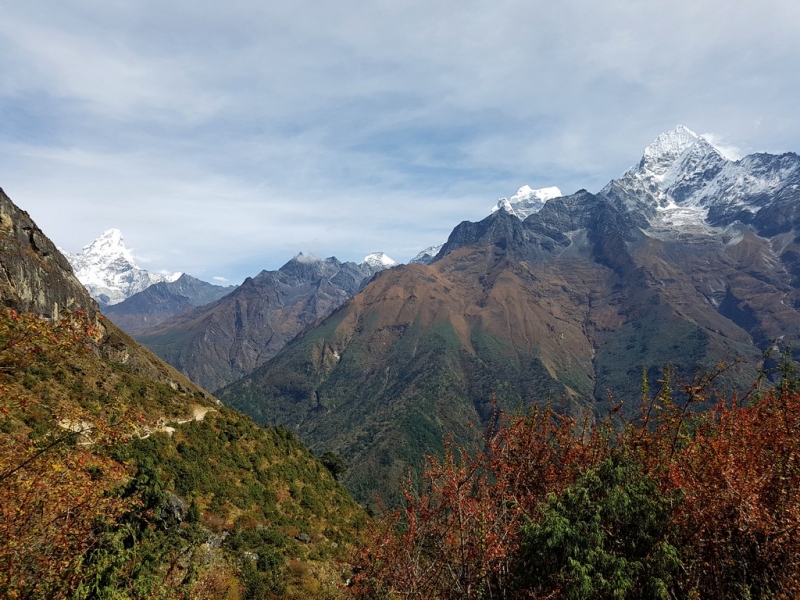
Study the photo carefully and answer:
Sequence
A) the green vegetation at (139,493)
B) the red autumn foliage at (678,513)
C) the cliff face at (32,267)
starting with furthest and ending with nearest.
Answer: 1. the cliff face at (32,267)
2. the red autumn foliage at (678,513)
3. the green vegetation at (139,493)

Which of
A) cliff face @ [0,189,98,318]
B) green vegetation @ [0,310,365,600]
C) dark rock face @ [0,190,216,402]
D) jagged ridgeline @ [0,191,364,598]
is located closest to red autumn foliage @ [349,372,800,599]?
jagged ridgeline @ [0,191,364,598]

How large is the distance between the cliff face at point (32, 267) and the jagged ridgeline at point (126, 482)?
40cm

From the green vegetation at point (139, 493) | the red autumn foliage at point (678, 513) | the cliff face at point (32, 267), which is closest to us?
the green vegetation at point (139, 493)

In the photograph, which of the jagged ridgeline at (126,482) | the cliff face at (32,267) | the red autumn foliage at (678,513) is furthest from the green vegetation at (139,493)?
the cliff face at (32,267)

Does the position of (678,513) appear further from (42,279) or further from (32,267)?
(42,279)

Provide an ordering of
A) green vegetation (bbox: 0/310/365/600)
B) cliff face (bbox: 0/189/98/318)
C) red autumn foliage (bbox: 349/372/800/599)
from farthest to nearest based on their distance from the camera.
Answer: cliff face (bbox: 0/189/98/318) < red autumn foliage (bbox: 349/372/800/599) < green vegetation (bbox: 0/310/365/600)

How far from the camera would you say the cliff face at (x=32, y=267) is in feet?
235

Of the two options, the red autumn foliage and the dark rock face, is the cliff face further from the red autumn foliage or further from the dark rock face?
the red autumn foliage

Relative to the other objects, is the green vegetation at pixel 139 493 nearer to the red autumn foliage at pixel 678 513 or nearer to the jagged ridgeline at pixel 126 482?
the jagged ridgeline at pixel 126 482

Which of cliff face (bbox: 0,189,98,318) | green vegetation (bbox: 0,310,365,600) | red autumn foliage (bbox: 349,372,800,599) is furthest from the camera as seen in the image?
cliff face (bbox: 0,189,98,318)

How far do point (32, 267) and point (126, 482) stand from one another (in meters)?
67.0

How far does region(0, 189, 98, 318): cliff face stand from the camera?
71.8 m

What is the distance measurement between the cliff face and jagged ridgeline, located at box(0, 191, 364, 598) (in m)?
0.40

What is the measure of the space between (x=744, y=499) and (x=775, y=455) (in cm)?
445
